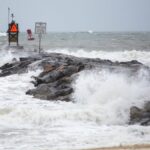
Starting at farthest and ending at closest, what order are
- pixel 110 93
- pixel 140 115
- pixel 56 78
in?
pixel 56 78 < pixel 110 93 < pixel 140 115

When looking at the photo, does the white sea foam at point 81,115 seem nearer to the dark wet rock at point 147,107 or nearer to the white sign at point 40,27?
the dark wet rock at point 147,107

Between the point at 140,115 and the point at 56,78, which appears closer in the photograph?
the point at 140,115

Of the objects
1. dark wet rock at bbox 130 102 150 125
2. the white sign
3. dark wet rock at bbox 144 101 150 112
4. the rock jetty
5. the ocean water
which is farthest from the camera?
the white sign

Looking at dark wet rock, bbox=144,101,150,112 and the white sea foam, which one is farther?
dark wet rock, bbox=144,101,150,112

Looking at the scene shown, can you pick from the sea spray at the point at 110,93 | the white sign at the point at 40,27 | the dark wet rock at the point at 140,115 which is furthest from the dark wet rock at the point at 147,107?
the white sign at the point at 40,27

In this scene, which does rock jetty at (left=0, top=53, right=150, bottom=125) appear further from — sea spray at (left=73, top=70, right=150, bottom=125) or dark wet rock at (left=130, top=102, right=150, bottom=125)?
sea spray at (left=73, top=70, right=150, bottom=125)

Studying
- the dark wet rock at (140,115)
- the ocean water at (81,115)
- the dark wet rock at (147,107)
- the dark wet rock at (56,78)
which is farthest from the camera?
the dark wet rock at (56,78)

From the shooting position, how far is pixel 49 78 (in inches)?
640

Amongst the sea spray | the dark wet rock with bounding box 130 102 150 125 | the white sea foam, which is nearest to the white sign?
the white sea foam

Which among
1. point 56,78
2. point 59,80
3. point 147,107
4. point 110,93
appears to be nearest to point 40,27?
point 56,78

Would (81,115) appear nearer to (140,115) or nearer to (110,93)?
(140,115)

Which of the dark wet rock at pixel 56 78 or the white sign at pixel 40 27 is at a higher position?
the white sign at pixel 40 27

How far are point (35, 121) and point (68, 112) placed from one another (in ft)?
3.56

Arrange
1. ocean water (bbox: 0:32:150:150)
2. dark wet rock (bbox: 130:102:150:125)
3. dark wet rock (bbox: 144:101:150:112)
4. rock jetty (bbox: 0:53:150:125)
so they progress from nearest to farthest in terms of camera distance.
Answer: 1. ocean water (bbox: 0:32:150:150)
2. dark wet rock (bbox: 130:102:150:125)
3. rock jetty (bbox: 0:53:150:125)
4. dark wet rock (bbox: 144:101:150:112)
